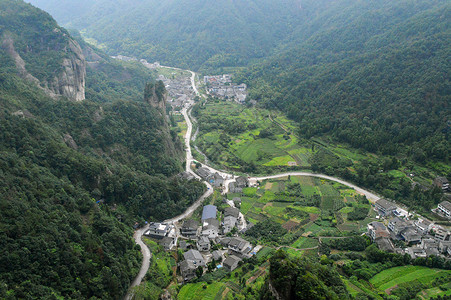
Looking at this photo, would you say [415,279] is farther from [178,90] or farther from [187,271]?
[178,90]

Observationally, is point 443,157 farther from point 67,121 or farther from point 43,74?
point 43,74

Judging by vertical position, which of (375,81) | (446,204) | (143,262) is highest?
(375,81)

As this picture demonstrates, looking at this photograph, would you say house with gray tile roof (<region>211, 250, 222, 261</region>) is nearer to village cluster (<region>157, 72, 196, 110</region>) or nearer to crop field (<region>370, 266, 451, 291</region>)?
crop field (<region>370, 266, 451, 291</region>)

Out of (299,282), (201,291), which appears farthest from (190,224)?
(299,282)

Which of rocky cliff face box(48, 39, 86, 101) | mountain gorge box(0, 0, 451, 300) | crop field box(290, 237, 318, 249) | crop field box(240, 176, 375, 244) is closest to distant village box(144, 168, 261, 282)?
mountain gorge box(0, 0, 451, 300)

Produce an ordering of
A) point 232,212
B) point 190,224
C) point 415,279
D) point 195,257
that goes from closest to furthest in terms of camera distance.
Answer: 1. point 415,279
2. point 195,257
3. point 190,224
4. point 232,212
